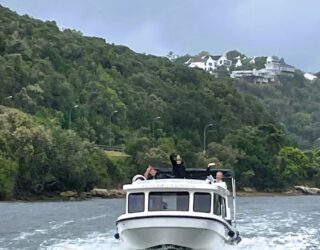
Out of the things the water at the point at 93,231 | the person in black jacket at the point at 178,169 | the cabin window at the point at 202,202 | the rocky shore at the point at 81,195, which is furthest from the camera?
the rocky shore at the point at 81,195

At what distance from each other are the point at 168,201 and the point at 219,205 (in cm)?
295

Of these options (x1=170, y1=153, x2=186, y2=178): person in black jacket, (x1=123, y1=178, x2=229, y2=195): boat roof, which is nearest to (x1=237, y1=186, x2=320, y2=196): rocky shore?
(x1=170, y1=153, x2=186, y2=178): person in black jacket

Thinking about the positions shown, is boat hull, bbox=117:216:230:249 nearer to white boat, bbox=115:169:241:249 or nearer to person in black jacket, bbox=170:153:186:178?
white boat, bbox=115:169:241:249

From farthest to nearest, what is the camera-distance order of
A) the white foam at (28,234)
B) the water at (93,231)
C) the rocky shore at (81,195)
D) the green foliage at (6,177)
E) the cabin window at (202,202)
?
the rocky shore at (81,195)
the green foliage at (6,177)
the white foam at (28,234)
the water at (93,231)
the cabin window at (202,202)

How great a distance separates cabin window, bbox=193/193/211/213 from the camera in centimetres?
3366

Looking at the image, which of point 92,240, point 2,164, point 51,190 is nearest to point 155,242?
point 92,240

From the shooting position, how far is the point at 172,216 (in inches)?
1291

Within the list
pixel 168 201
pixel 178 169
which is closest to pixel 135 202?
pixel 168 201

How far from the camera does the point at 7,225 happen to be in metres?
54.3

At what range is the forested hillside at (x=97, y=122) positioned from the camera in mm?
109625

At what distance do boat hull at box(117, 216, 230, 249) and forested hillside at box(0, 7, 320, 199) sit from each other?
68463mm

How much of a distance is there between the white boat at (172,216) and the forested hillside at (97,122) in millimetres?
68070

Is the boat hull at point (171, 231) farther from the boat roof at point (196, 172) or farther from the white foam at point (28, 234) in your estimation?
the white foam at point (28, 234)


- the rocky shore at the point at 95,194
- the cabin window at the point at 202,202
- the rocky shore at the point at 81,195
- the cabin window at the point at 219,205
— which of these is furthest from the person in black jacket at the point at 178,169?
the rocky shore at the point at 95,194
